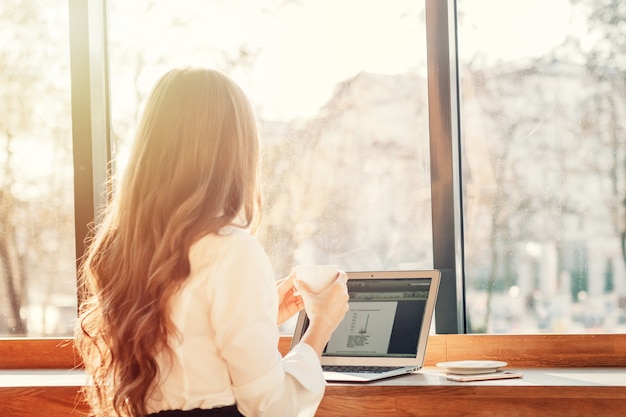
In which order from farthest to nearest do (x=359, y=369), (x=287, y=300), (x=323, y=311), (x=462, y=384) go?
(x=359, y=369), (x=462, y=384), (x=287, y=300), (x=323, y=311)

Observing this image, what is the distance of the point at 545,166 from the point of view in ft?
8.46

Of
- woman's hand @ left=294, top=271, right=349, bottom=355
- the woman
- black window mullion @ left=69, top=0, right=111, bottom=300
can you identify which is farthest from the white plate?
black window mullion @ left=69, top=0, right=111, bottom=300

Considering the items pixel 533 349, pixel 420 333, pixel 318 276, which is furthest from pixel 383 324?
pixel 318 276

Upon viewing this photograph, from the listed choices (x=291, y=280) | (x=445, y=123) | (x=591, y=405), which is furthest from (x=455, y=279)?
(x=291, y=280)

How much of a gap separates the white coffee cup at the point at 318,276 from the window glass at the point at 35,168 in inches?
57.4

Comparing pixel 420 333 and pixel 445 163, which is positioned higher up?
pixel 445 163

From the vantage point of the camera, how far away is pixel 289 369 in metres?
1.47

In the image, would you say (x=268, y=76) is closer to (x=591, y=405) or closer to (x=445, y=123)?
(x=445, y=123)

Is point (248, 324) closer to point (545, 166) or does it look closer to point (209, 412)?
point (209, 412)

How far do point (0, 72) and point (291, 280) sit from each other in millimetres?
1690

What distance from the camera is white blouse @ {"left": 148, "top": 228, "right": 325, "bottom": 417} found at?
53.4 inches

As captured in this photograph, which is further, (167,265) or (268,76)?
(268,76)

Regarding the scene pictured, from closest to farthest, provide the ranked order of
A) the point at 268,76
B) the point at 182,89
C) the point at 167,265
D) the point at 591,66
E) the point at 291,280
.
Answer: the point at 167,265, the point at 182,89, the point at 291,280, the point at 591,66, the point at 268,76

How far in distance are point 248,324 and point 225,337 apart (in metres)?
0.04
